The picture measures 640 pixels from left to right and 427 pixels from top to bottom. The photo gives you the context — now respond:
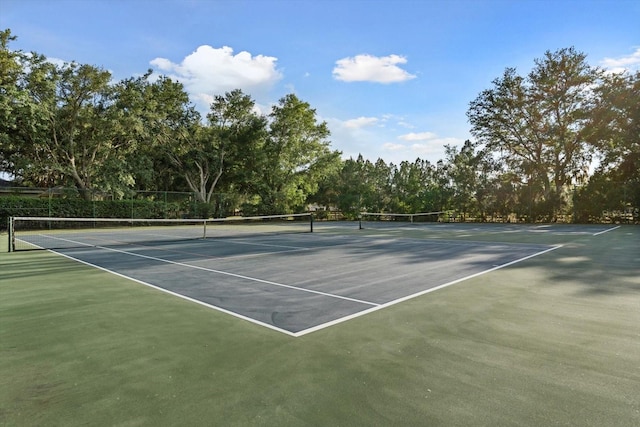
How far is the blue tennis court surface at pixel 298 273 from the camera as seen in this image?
4668mm

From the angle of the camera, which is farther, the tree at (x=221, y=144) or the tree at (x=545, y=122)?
the tree at (x=221, y=144)

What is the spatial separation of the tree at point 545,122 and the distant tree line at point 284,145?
0.09 metres

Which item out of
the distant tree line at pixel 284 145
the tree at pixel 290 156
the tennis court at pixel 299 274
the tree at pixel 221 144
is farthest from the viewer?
the tree at pixel 290 156

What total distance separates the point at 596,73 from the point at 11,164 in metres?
44.1

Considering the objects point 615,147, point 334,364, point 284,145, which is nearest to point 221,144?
point 284,145

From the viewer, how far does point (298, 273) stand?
281 inches

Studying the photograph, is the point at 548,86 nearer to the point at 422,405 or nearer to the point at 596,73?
the point at 596,73

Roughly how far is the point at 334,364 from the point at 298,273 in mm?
4194

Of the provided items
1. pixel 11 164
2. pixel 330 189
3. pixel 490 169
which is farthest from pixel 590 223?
pixel 11 164

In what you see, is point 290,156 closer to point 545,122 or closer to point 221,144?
point 221,144

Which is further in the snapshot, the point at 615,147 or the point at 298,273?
the point at 615,147

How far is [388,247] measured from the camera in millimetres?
11586

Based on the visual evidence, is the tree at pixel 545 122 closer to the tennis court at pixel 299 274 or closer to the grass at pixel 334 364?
the tennis court at pixel 299 274

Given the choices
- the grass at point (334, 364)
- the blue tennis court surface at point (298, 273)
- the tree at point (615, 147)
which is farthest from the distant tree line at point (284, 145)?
the grass at point (334, 364)
